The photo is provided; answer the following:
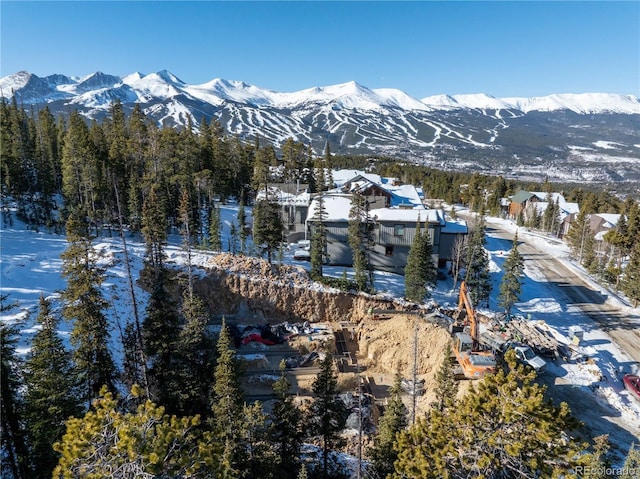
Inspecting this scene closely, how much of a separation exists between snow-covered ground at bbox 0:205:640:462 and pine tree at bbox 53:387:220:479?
16.0m

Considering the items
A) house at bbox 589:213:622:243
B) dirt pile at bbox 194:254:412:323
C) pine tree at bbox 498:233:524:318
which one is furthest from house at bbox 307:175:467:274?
house at bbox 589:213:622:243

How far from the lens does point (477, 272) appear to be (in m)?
37.5

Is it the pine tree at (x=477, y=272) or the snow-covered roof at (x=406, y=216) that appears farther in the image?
the snow-covered roof at (x=406, y=216)

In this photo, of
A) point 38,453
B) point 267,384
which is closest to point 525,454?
point 38,453

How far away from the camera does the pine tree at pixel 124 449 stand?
7.27m

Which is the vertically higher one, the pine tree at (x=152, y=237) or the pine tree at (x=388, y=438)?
the pine tree at (x=152, y=237)

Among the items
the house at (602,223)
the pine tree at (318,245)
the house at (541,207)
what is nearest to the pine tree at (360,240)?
the pine tree at (318,245)

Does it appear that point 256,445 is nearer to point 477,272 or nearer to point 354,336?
point 354,336

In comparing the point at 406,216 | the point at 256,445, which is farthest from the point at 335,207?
the point at 256,445

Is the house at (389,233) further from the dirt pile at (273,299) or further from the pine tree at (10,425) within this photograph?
the pine tree at (10,425)

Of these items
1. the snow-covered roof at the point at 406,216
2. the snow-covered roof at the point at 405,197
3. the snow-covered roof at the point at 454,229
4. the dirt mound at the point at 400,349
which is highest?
the snow-covered roof at the point at 405,197

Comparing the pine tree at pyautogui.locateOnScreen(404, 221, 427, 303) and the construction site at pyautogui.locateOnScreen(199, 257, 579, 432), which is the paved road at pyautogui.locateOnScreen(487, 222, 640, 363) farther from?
the pine tree at pyautogui.locateOnScreen(404, 221, 427, 303)

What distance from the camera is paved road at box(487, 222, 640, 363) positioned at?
109 feet

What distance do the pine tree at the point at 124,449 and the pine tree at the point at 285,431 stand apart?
899 centimetres
